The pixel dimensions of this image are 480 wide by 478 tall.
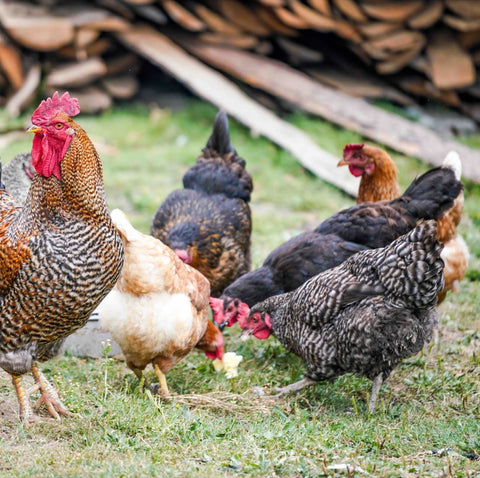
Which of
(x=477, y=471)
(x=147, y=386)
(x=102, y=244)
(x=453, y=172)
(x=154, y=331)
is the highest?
(x=453, y=172)

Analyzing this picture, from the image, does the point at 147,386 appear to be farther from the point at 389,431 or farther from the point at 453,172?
the point at 453,172

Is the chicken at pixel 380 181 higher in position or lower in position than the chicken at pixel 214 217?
higher

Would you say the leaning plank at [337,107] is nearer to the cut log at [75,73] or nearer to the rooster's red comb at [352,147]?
the cut log at [75,73]

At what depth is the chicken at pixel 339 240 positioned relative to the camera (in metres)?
4.68

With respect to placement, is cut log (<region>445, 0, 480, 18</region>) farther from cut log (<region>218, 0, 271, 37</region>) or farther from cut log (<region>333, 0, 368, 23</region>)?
cut log (<region>218, 0, 271, 37</region>)

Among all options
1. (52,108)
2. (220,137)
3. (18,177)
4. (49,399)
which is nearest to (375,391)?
(49,399)

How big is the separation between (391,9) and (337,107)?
154 cm

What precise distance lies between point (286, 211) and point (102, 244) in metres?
4.66

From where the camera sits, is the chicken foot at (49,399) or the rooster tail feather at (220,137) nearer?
the chicken foot at (49,399)

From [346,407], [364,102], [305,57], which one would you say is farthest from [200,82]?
[346,407]

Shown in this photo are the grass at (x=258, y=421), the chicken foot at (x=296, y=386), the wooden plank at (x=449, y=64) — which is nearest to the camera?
the grass at (x=258, y=421)

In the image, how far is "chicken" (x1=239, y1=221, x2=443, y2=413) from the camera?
3.91m

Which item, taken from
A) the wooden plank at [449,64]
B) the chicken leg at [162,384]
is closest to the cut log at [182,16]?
the wooden plank at [449,64]

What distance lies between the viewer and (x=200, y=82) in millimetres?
9969
